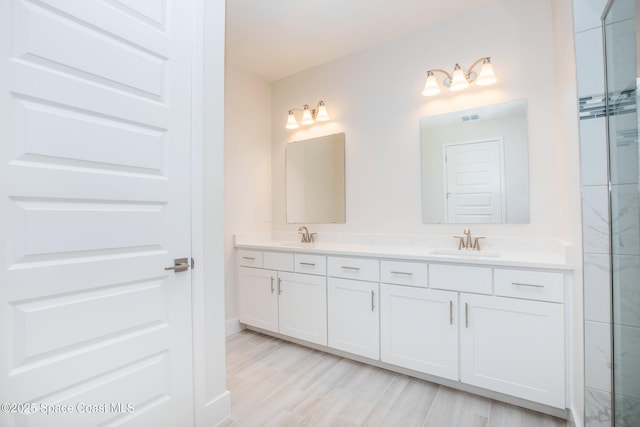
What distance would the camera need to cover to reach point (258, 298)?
2844mm

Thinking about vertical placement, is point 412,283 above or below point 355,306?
above

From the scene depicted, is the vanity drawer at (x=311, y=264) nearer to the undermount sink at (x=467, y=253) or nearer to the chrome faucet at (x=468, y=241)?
the undermount sink at (x=467, y=253)

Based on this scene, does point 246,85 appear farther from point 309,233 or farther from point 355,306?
point 355,306

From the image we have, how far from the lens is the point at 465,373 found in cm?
188

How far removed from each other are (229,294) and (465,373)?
210 centimetres

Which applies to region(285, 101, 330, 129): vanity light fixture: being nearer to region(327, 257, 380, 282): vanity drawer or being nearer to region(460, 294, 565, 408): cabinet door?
region(327, 257, 380, 282): vanity drawer

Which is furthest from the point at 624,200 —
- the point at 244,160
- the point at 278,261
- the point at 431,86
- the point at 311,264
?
the point at 244,160

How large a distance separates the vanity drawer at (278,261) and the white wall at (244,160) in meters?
0.46

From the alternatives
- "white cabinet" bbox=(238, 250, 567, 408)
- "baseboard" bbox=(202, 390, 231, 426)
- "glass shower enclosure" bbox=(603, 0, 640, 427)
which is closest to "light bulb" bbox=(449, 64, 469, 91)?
"glass shower enclosure" bbox=(603, 0, 640, 427)

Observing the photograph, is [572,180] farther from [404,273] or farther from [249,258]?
[249,258]

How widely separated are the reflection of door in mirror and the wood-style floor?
1220mm

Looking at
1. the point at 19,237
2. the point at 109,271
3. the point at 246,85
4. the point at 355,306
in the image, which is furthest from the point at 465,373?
the point at 246,85

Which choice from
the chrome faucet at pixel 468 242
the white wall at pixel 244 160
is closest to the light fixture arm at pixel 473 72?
the chrome faucet at pixel 468 242

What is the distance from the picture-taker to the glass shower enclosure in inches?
48.3
